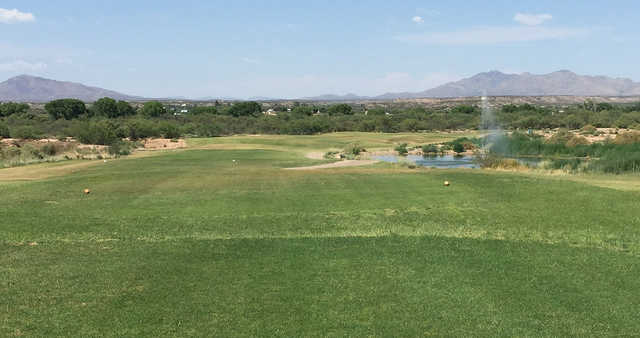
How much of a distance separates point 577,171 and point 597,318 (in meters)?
26.2

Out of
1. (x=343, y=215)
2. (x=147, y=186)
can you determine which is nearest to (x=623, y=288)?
(x=343, y=215)

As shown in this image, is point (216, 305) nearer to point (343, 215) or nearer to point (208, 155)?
point (343, 215)

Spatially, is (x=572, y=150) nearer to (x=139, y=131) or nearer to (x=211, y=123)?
(x=139, y=131)

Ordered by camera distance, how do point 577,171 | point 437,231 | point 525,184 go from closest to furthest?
point 437,231, point 525,184, point 577,171

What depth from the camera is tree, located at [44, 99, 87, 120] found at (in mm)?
109125

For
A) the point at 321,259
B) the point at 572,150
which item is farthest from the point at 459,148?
the point at 321,259

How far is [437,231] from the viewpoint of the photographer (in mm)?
17781

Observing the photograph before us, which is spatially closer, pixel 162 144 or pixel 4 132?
pixel 162 144

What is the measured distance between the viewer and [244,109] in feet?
439

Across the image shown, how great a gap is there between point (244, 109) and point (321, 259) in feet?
398

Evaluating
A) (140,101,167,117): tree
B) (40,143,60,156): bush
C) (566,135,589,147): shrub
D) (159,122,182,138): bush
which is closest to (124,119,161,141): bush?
(159,122,182,138): bush

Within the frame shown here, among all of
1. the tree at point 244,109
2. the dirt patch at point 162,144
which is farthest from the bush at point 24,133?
the tree at point 244,109

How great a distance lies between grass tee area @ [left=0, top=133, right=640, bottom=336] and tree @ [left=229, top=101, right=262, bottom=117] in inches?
4159

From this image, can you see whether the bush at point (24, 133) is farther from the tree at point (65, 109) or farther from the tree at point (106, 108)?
the tree at point (106, 108)
